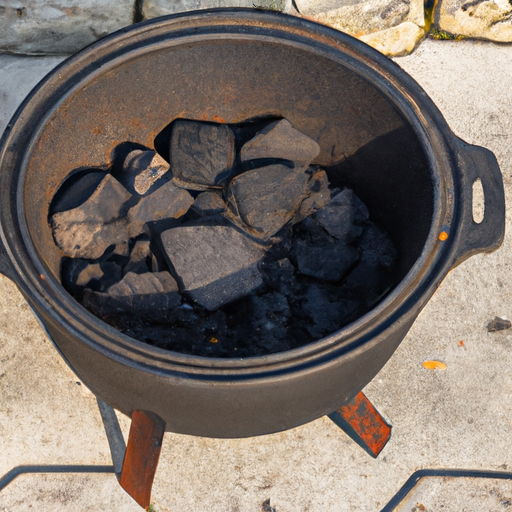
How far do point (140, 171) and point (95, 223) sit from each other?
24 cm

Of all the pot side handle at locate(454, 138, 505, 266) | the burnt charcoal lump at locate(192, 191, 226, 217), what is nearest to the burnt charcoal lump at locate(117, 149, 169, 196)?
the burnt charcoal lump at locate(192, 191, 226, 217)

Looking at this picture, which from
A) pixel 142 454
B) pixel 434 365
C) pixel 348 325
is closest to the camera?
pixel 348 325

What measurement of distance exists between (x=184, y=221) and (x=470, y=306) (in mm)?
1107

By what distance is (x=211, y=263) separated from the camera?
1631 mm

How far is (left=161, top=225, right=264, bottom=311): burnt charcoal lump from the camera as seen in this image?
5.30ft

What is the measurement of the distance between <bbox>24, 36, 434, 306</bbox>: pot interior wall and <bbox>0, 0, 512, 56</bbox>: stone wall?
0.69 metres

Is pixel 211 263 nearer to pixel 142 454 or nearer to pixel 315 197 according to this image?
pixel 315 197

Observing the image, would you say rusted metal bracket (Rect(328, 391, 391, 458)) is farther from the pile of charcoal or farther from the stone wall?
the stone wall

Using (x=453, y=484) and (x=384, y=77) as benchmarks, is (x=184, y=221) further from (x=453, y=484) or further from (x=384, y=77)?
(x=453, y=484)

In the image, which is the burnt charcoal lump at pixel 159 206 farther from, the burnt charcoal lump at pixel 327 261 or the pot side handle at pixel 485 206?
the pot side handle at pixel 485 206

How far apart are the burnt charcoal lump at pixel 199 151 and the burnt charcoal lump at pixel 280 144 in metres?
0.07

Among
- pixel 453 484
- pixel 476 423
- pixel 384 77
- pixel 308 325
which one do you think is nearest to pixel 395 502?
pixel 453 484

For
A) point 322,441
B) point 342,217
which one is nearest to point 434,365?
point 322,441

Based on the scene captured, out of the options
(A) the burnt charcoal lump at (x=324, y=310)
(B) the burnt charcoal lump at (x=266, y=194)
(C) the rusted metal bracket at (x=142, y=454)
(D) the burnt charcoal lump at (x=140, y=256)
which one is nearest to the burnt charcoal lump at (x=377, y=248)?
(A) the burnt charcoal lump at (x=324, y=310)
